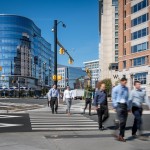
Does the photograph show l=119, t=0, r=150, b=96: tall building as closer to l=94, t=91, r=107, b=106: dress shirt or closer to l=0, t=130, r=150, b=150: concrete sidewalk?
l=94, t=91, r=107, b=106: dress shirt

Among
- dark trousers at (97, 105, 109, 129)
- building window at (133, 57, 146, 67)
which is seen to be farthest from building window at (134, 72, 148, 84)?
dark trousers at (97, 105, 109, 129)

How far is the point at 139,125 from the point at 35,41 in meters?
157

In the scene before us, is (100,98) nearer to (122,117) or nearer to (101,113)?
(101,113)

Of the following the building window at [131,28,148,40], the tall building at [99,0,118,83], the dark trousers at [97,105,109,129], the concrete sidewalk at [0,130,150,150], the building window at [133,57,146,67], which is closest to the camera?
the concrete sidewalk at [0,130,150,150]

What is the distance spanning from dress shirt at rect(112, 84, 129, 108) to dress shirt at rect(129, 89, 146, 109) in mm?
305

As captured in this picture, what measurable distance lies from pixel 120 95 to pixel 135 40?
233ft

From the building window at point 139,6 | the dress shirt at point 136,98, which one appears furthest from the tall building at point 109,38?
the dress shirt at point 136,98

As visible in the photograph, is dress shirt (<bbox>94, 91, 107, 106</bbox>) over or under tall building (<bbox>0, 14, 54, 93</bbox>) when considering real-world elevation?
under

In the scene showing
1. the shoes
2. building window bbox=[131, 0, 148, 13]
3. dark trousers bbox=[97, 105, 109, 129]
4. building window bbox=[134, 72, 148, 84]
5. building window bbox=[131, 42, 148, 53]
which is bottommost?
the shoes

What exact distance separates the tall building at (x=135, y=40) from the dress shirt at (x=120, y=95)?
6570 cm

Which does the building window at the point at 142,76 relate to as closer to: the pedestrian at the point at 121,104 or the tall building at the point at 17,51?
the tall building at the point at 17,51

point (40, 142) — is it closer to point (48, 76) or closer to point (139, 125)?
point (139, 125)

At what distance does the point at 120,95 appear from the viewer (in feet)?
35.4

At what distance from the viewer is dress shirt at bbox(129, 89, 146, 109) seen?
11.1 m
